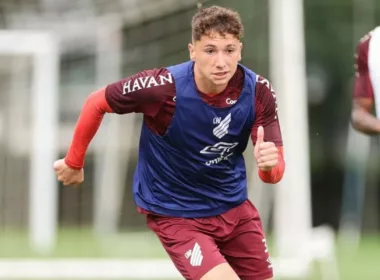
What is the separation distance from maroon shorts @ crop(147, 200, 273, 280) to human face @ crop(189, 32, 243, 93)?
2.84 feet

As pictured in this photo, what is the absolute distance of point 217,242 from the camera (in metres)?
7.08

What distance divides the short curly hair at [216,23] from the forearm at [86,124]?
660 millimetres

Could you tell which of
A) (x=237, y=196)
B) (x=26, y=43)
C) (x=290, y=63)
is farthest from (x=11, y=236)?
(x=237, y=196)

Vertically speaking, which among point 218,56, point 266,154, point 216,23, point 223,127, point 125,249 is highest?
point 216,23

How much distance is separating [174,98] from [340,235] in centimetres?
1213

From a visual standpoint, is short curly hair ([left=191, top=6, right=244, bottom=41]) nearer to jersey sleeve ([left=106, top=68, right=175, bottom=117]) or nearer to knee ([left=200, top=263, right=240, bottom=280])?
jersey sleeve ([left=106, top=68, right=175, bottom=117])

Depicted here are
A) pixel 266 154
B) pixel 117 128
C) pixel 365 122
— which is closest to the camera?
pixel 266 154

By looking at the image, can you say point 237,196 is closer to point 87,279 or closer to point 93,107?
point 93,107

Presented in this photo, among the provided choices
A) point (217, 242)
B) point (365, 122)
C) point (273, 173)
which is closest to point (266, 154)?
point (273, 173)

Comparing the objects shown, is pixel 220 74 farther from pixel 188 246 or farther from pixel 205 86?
pixel 188 246

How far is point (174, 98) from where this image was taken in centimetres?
678

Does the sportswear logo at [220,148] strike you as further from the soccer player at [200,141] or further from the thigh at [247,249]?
the thigh at [247,249]

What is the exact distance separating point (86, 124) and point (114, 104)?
219 mm

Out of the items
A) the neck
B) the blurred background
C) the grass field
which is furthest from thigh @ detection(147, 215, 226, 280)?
the grass field
